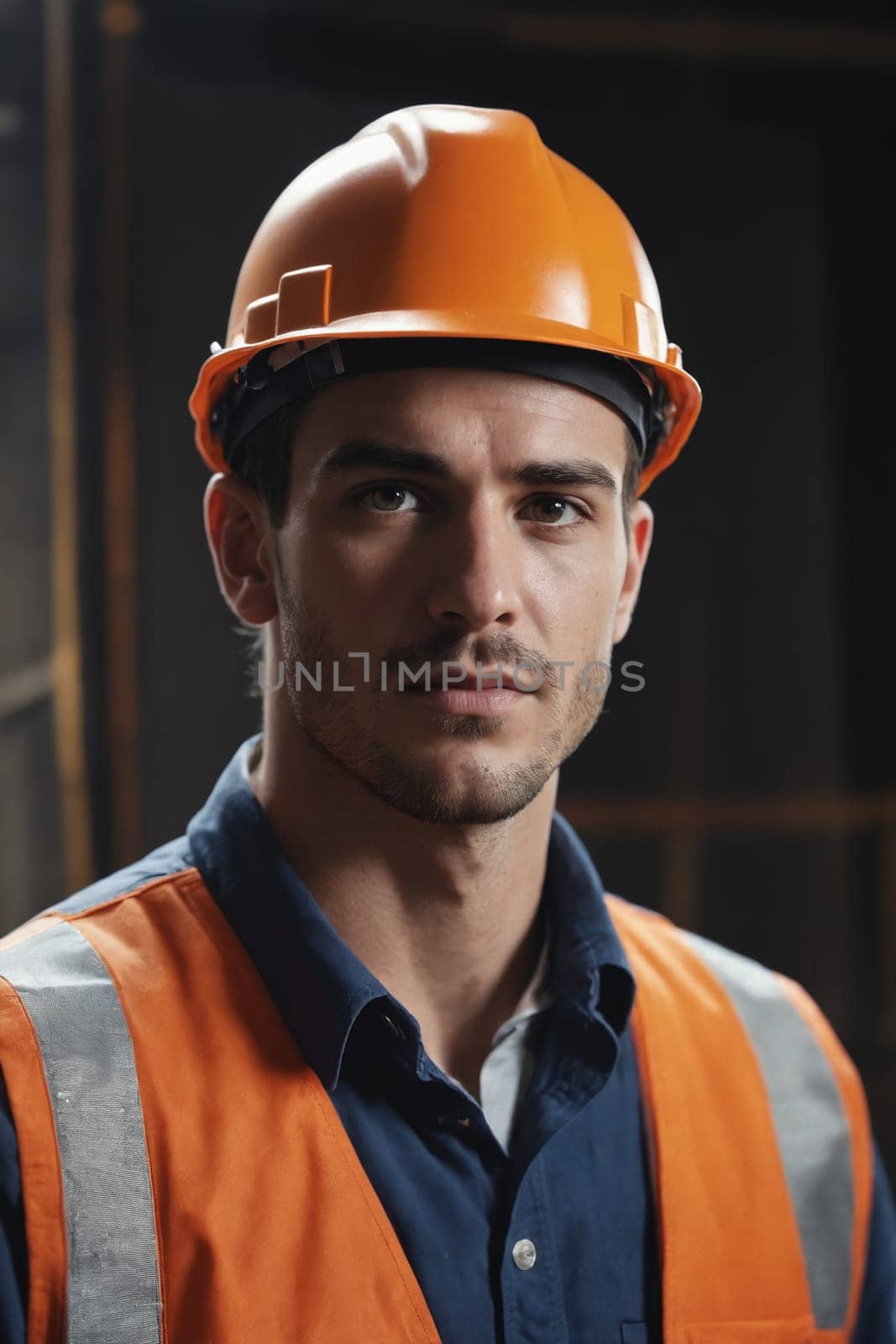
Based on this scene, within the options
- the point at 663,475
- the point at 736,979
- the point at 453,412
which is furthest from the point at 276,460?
the point at 663,475

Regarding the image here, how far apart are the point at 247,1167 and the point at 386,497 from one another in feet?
2.76

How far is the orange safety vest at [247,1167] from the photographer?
1535 mm

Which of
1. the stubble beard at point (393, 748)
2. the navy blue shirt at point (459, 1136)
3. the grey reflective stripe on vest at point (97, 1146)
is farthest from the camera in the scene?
the stubble beard at point (393, 748)

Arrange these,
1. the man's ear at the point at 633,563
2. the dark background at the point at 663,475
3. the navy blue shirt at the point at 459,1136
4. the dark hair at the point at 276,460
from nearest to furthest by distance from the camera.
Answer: the navy blue shirt at the point at 459,1136, the dark hair at the point at 276,460, the man's ear at the point at 633,563, the dark background at the point at 663,475

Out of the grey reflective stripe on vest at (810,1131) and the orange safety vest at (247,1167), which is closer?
the orange safety vest at (247,1167)

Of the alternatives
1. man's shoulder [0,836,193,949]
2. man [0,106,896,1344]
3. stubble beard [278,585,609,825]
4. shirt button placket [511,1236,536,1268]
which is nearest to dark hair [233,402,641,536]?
man [0,106,896,1344]

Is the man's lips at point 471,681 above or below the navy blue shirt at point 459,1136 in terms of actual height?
above

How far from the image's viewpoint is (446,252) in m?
1.78

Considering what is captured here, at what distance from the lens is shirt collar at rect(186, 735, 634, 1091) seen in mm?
1720

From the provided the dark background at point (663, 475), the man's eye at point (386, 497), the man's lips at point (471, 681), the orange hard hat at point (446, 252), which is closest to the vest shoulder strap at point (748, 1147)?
the man's lips at point (471, 681)

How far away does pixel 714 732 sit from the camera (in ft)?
12.2

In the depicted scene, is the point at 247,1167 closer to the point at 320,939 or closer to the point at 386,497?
the point at 320,939

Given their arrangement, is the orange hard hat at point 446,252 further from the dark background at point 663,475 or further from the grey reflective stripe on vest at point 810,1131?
the dark background at point 663,475

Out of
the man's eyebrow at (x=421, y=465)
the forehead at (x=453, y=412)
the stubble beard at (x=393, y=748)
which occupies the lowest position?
the stubble beard at (x=393, y=748)
